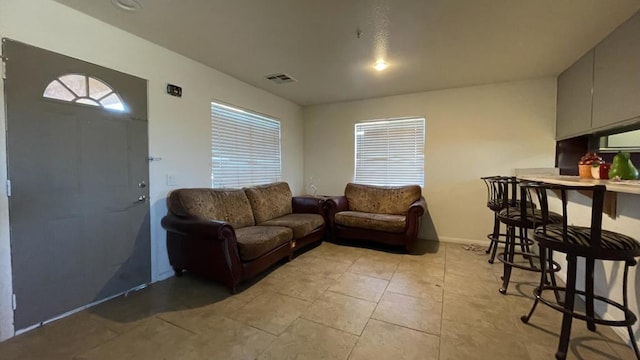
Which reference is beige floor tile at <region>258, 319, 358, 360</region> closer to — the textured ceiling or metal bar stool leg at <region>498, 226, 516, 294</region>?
metal bar stool leg at <region>498, 226, 516, 294</region>

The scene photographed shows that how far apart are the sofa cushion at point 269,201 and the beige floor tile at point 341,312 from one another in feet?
5.31

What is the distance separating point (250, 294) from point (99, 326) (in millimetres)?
1141

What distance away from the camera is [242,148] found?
13.0 ft

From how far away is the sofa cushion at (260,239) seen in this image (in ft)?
8.43

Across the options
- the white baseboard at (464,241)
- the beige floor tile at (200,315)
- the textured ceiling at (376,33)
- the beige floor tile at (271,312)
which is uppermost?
the textured ceiling at (376,33)

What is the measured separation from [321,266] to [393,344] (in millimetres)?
1479

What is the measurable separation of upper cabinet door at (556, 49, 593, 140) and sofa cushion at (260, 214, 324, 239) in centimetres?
334

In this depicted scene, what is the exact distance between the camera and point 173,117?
2938 millimetres

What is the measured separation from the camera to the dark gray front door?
1.91 m

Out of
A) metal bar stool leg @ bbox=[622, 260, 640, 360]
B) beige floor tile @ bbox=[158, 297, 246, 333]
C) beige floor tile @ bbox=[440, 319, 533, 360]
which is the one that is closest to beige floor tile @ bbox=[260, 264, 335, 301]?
beige floor tile @ bbox=[158, 297, 246, 333]

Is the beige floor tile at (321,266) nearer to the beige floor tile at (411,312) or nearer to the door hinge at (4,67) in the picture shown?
the beige floor tile at (411,312)

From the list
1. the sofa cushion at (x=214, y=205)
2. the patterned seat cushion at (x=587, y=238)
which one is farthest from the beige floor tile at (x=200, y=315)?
the patterned seat cushion at (x=587, y=238)

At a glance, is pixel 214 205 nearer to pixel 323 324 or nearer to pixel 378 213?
pixel 323 324

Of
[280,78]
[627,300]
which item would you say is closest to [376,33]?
[280,78]
